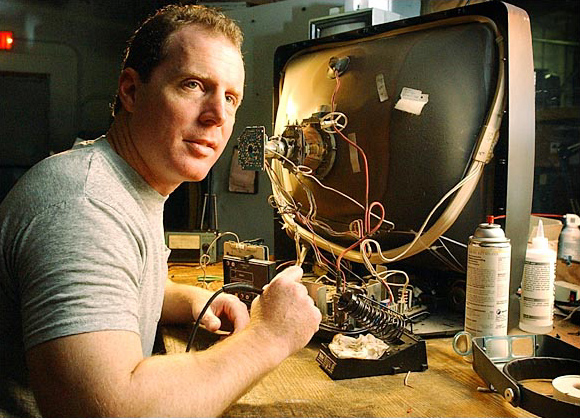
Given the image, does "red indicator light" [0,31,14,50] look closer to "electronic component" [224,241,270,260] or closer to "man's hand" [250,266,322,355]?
"electronic component" [224,241,270,260]

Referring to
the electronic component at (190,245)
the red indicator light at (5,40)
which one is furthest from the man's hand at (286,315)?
the red indicator light at (5,40)

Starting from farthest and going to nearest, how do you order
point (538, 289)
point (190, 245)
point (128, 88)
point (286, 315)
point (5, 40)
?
point (5, 40), point (190, 245), point (538, 289), point (128, 88), point (286, 315)

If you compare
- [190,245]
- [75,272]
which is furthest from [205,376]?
[190,245]

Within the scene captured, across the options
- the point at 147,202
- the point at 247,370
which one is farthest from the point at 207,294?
the point at 247,370

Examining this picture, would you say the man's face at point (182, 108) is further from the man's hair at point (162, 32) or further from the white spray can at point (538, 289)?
the white spray can at point (538, 289)

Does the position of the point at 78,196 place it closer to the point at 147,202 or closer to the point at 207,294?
the point at 147,202

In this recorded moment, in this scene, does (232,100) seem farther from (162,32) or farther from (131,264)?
(131,264)

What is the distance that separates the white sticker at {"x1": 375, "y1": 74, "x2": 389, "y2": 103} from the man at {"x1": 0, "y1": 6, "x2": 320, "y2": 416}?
1.65 ft

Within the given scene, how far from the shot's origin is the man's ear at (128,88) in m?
0.97

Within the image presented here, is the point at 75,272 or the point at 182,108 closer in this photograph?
the point at 75,272

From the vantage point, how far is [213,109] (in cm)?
95

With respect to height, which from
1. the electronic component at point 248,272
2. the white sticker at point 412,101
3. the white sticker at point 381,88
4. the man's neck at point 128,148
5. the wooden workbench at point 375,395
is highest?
the white sticker at point 381,88

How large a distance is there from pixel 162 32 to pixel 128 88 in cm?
12

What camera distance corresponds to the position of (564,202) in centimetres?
237
